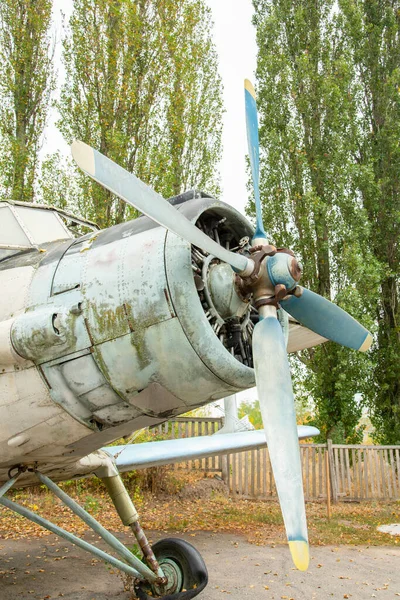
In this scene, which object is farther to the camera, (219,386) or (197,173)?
(197,173)

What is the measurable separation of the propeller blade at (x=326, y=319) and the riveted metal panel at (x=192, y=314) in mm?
1033

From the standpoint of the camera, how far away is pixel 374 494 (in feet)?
44.6

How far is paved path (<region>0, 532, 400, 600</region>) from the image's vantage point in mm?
6227

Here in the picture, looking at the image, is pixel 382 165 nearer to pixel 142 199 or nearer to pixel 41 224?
pixel 41 224

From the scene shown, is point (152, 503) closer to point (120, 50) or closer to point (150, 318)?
point (150, 318)

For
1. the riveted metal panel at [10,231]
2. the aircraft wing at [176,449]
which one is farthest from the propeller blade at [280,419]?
the aircraft wing at [176,449]

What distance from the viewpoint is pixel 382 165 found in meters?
18.0

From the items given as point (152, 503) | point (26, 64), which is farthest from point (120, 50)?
point (152, 503)

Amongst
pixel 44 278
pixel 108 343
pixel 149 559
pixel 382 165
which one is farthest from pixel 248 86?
pixel 382 165

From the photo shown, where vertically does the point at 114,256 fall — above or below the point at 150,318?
above

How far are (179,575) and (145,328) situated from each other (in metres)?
3.27

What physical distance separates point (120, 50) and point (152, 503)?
40.3 ft

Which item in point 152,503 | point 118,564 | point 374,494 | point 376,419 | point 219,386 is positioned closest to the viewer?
point 219,386

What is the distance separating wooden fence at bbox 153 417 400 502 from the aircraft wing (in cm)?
490
